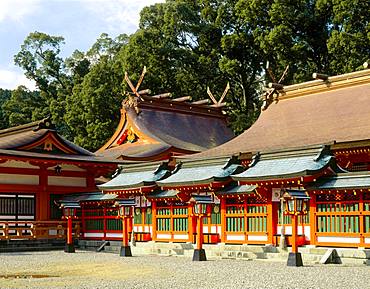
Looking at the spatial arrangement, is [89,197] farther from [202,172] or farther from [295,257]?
[295,257]

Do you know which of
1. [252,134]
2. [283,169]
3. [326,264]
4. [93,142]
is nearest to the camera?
[326,264]

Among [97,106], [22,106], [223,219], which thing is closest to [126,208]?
[223,219]

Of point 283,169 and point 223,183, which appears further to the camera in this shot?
point 223,183

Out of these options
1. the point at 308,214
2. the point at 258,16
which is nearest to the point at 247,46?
the point at 258,16

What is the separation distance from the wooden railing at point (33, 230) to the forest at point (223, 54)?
16.7m

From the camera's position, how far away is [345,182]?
59.4 feet

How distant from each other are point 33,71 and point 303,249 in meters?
44.3

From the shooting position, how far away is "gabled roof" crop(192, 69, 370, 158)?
2281 centimetres

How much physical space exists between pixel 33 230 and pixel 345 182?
47.0ft

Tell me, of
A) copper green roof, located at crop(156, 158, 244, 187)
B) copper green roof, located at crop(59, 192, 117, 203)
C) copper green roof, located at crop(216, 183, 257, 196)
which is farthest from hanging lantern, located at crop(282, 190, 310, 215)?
copper green roof, located at crop(59, 192, 117, 203)

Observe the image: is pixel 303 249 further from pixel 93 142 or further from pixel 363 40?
pixel 93 142

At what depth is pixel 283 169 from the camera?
19047 mm

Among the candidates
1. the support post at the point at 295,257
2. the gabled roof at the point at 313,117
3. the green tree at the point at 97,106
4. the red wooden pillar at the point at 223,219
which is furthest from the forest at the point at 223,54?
the support post at the point at 295,257

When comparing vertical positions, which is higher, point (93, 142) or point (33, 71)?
point (33, 71)
